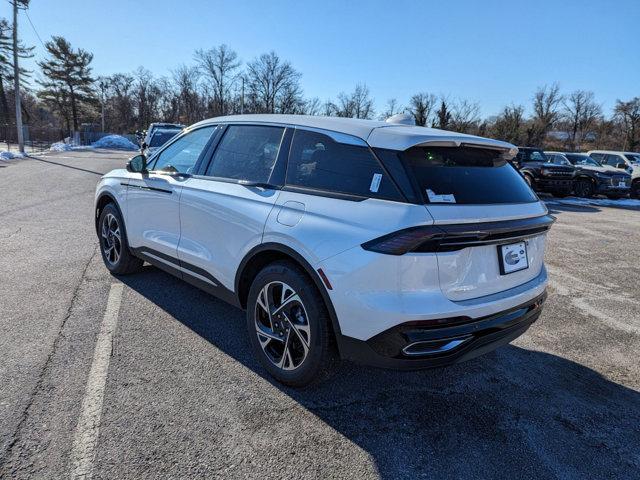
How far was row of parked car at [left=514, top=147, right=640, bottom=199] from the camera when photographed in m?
17.3

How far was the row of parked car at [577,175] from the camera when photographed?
17.3 meters

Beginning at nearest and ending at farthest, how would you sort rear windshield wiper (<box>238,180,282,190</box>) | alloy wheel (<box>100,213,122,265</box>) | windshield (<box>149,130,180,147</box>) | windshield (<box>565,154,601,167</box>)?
rear windshield wiper (<box>238,180,282,190</box>) → alloy wheel (<box>100,213,122,265</box>) → windshield (<box>149,130,180,147</box>) → windshield (<box>565,154,601,167</box>)

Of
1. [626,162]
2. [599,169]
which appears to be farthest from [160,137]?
[626,162]

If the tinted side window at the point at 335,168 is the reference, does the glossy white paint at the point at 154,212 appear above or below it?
below

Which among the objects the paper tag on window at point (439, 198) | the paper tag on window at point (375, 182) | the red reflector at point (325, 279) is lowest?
the red reflector at point (325, 279)

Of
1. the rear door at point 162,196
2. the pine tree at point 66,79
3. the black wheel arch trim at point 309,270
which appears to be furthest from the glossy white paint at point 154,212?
the pine tree at point 66,79

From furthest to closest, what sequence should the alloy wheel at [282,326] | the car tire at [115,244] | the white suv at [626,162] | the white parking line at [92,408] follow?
the white suv at [626,162]
the car tire at [115,244]
the alloy wheel at [282,326]
the white parking line at [92,408]

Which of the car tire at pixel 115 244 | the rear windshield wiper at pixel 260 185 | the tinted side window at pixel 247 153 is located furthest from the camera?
the car tire at pixel 115 244

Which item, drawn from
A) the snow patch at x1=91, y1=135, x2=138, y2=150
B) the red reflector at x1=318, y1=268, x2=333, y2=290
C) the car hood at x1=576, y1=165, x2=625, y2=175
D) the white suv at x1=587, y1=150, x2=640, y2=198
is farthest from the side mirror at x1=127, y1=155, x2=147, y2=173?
the snow patch at x1=91, y1=135, x2=138, y2=150

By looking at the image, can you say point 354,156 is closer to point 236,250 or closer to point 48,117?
point 236,250

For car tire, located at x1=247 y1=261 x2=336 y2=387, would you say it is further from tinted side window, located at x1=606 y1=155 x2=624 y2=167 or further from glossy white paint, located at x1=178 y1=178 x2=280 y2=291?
tinted side window, located at x1=606 y1=155 x2=624 y2=167

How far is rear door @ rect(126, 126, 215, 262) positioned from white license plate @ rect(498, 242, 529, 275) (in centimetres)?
263

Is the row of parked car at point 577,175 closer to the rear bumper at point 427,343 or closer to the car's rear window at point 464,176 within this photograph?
the car's rear window at point 464,176

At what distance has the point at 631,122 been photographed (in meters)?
58.8
